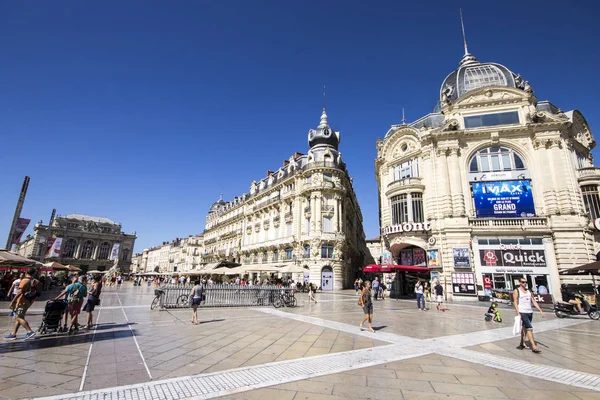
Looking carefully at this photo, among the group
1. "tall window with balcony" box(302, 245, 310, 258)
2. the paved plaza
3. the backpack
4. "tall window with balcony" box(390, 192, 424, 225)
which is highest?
"tall window with balcony" box(390, 192, 424, 225)

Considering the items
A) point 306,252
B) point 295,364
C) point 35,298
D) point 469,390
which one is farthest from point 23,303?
point 306,252

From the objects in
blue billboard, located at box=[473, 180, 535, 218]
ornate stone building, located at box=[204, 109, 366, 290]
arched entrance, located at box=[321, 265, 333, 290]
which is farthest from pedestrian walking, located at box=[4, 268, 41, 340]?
arched entrance, located at box=[321, 265, 333, 290]

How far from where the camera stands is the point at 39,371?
5.35 meters

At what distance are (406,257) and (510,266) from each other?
8.21 meters

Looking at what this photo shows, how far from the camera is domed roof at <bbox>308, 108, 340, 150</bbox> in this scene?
43.6 meters

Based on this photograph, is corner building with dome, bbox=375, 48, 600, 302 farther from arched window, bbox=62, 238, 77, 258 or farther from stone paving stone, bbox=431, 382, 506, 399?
arched window, bbox=62, 238, 77, 258

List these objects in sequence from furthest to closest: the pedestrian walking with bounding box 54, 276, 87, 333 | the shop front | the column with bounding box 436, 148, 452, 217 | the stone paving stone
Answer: the column with bounding box 436, 148, 452, 217 → the shop front → the pedestrian walking with bounding box 54, 276, 87, 333 → the stone paving stone

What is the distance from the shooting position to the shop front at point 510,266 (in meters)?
22.4

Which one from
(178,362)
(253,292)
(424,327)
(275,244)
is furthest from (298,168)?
(178,362)

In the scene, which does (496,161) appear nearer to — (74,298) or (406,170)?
(406,170)

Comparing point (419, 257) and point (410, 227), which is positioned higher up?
point (410, 227)

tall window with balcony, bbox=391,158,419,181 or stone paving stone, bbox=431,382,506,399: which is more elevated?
tall window with balcony, bbox=391,158,419,181

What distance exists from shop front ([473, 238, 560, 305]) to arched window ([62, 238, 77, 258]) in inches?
3924

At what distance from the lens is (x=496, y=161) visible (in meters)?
26.0
